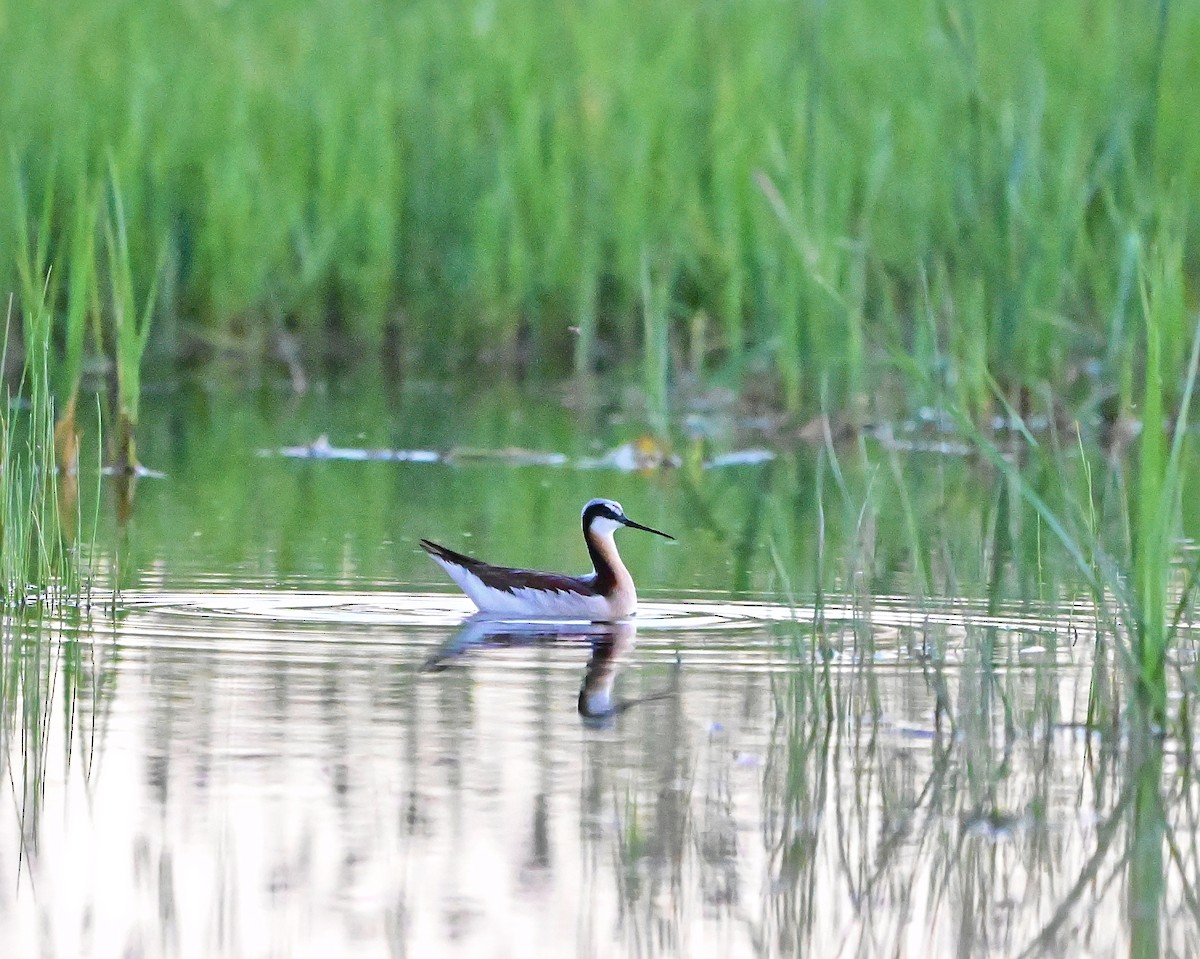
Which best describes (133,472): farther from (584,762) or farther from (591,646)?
(584,762)

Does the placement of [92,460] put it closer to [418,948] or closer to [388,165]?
[388,165]

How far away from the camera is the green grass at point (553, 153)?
12586 mm

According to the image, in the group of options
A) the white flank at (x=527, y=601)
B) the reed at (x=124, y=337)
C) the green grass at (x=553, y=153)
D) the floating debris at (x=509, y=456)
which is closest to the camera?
the white flank at (x=527, y=601)

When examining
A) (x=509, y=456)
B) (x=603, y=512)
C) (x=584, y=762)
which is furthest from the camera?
(x=509, y=456)

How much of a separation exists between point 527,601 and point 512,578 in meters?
0.10

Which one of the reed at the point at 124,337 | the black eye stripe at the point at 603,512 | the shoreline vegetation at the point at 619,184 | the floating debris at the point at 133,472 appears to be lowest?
the black eye stripe at the point at 603,512

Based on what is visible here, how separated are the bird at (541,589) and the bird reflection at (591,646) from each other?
0.06 meters

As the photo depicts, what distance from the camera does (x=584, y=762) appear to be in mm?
5207

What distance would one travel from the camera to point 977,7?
1534cm

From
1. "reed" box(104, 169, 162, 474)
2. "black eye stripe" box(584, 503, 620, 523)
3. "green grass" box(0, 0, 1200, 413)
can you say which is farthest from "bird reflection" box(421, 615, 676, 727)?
"green grass" box(0, 0, 1200, 413)

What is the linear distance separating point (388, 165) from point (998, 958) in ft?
35.3

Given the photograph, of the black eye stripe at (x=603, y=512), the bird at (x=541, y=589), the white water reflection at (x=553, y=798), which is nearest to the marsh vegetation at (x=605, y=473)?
the white water reflection at (x=553, y=798)

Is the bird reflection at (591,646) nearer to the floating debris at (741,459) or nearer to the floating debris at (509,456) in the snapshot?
the floating debris at (509,456)

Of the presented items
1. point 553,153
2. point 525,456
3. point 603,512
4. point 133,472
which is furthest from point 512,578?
point 553,153
